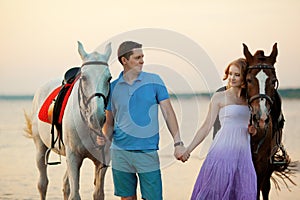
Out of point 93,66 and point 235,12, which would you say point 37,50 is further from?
point 93,66

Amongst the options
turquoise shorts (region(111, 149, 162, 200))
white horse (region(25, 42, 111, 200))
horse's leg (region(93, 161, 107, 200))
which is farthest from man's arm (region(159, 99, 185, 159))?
horse's leg (region(93, 161, 107, 200))

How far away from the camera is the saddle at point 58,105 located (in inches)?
184

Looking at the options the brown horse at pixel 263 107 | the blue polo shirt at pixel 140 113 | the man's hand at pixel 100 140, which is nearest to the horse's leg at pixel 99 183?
the man's hand at pixel 100 140

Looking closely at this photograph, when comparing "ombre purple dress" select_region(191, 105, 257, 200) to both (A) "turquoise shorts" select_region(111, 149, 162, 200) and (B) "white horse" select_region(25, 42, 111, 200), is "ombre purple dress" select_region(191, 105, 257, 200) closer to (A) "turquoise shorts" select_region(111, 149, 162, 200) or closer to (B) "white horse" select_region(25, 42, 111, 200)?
(A) "turquoise shorts" select_region(111, 149, 162, 200)

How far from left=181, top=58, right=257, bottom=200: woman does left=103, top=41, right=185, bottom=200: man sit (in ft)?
0.88

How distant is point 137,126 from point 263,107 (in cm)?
78

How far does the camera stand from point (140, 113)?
12.7 feet

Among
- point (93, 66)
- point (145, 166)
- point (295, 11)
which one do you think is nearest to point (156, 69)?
point (93, 66)

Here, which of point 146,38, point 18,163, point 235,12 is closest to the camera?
point 146,38

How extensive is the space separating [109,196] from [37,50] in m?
1.64

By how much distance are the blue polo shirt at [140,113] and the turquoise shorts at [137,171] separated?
4cm

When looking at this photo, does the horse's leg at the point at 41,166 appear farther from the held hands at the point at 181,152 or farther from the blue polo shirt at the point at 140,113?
the held hands at the point at 181,152

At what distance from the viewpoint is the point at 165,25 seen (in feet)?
19.5

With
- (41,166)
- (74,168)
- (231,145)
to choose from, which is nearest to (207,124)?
(231,145)
